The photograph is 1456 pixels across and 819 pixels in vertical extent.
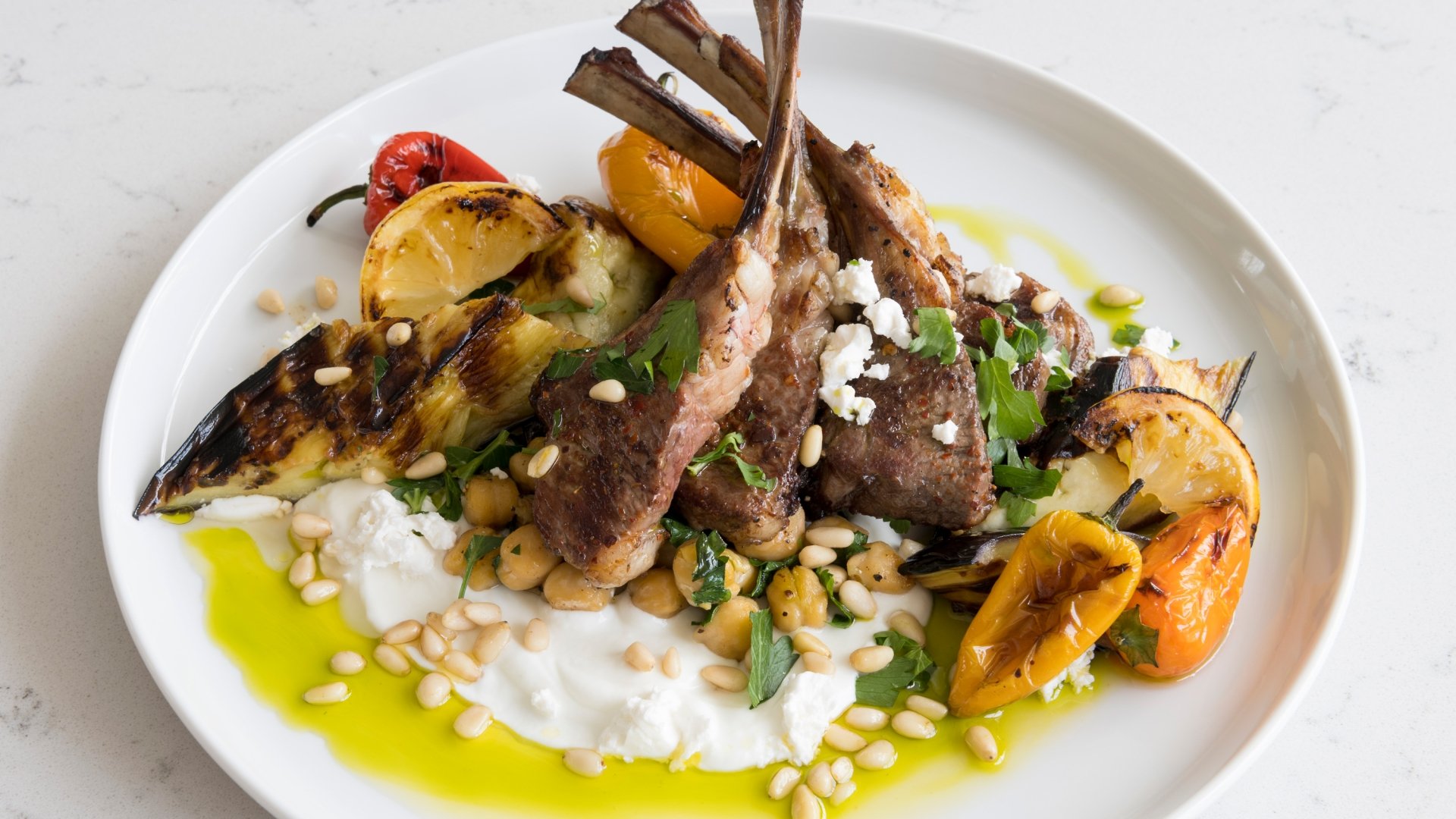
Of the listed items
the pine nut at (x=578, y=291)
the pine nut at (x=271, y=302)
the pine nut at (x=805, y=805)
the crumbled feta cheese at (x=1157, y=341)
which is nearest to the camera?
the pine nut at (x=805, y=805)

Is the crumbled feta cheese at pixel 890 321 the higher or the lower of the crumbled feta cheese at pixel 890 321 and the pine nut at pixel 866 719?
the higher

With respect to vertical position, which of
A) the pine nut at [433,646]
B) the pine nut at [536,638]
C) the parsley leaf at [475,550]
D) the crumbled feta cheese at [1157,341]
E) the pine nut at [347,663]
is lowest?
the pine nut at [347,663]

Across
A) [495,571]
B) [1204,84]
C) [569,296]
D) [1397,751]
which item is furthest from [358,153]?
[1397,751]

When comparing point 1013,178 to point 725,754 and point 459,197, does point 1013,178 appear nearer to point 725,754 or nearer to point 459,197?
point 459,197

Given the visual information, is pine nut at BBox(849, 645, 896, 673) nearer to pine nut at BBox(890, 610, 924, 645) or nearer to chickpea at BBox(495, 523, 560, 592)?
pine nut at BBox(890, 610, 924, 645)

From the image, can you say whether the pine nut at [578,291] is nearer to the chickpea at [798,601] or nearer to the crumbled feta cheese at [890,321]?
the crumbled feta cheese at [890,321]

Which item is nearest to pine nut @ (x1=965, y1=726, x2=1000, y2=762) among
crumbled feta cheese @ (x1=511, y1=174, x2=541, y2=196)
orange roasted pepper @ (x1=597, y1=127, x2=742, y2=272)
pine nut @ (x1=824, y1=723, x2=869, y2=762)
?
pine nut @ (x1=824, y1=723, x2=869, y2=762)

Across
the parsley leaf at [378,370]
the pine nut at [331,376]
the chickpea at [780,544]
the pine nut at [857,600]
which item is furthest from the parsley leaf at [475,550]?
the pine nut at [857,600]

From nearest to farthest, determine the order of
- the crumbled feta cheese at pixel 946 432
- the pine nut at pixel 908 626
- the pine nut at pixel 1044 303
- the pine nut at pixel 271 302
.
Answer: the crumbled feta cheese at pixel 946 432
the pine nut at pixel 908 626
the pine nut at pixel 1044 303
the pine nut at pixel 271 302
